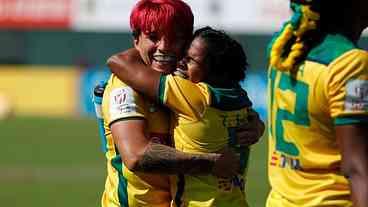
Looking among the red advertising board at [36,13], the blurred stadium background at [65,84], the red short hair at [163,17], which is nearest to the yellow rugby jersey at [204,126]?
the red short hair at [163,17]

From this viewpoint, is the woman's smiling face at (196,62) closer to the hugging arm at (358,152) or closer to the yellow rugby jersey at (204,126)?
the yellow rugby jersey at (204,126)

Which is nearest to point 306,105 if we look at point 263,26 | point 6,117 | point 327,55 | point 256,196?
point 327,55

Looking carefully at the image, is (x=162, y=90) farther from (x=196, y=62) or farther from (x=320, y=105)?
(x=320, y=105)

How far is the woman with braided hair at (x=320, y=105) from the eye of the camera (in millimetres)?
4715

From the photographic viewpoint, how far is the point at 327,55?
189 inches

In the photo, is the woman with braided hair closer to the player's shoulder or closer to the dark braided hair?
the player's shoulder

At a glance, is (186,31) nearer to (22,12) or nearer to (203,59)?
(203,59)

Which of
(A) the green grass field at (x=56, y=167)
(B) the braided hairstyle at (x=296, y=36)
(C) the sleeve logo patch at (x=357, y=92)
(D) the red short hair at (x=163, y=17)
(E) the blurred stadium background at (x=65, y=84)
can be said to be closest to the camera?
(C) the sleeve logo patch at (x=357, y=92)

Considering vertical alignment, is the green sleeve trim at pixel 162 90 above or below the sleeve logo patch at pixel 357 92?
below

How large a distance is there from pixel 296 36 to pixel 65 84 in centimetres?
2816

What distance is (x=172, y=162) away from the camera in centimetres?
553

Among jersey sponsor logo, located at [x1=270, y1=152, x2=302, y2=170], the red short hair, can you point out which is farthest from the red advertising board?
jersey sponsor logo, located at [x1=270, y1=152, x2=302, y2=170]

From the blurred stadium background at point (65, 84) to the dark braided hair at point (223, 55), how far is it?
8.87 metres

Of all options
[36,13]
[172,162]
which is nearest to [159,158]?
[172,162]
